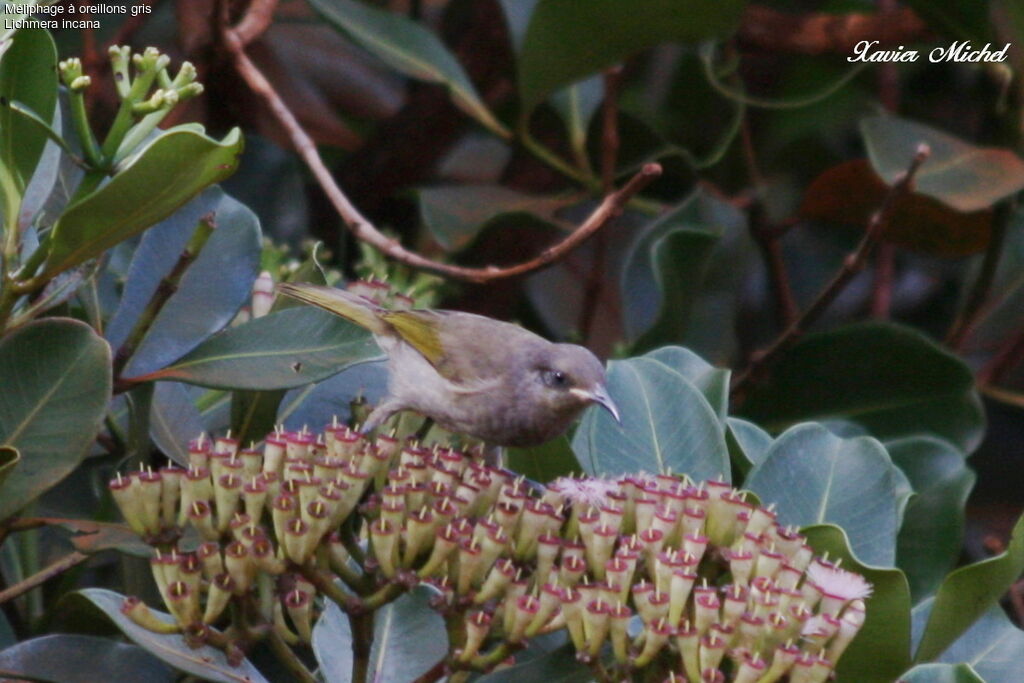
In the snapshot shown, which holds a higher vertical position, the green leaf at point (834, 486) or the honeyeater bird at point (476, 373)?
the green leaf at point (834, 486)

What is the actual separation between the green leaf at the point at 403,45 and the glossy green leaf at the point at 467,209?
9.3 inches

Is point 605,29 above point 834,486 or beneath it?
above

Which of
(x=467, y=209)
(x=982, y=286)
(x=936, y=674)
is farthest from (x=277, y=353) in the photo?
(x=982, y=286)

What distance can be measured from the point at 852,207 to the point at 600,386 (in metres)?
1.42

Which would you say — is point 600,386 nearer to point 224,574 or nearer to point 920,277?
point 224,574

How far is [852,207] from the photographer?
11.0 ft

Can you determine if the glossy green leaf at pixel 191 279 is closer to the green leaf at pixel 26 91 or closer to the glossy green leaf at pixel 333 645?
the green leaf at pixel 26 91

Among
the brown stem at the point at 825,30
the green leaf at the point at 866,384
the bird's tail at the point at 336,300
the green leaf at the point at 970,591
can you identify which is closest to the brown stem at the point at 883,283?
the brown stem at the point at 825,30

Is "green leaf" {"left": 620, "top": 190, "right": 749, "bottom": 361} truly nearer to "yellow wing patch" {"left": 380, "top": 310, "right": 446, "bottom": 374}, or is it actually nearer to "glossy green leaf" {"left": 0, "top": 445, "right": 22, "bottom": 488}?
"yellow wing patch" {"left": 380, "top": 310, "right": 446, "bottom": 374}

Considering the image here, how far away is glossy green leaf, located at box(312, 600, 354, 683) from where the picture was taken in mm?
A: 1647

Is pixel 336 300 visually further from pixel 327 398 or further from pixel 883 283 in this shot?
pixel 883 283

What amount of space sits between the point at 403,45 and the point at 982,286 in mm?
1649

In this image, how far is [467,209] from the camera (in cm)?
321

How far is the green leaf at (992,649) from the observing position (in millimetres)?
1803
